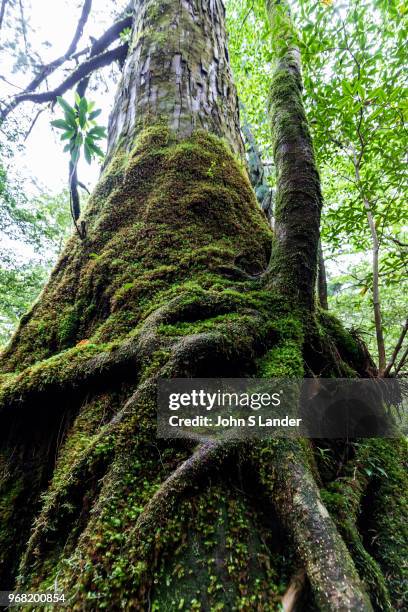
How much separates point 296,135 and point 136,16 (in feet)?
10.4

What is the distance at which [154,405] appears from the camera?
53.3 inches

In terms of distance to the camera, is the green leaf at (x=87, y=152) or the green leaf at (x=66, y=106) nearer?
the green leaf at (x=66, y=106)

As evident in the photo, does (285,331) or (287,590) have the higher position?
(285,331)

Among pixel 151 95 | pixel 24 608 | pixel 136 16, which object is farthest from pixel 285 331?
pixel 136 16

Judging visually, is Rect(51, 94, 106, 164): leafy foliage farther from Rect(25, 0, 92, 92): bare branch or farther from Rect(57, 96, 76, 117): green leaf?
Rect(25, 0, 92, 92): bare branch

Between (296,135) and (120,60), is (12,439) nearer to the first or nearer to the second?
(296,135)

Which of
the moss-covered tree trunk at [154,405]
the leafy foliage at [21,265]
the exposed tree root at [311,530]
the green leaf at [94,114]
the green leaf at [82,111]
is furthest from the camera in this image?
the leafy foliage at [21,265]

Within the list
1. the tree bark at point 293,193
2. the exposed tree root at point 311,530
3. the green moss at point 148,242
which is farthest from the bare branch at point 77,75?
the exposed tree root at point 311,530

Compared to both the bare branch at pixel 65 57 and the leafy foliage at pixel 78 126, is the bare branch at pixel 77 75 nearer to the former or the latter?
the bare branch at pixel 65 57

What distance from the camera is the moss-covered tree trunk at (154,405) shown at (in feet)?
3.34

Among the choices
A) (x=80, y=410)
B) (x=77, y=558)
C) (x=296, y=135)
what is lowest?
(x=77, y=558)

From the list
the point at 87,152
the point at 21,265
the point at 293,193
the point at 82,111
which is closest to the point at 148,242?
the point at 293,193

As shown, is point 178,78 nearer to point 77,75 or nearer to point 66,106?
point 66,106

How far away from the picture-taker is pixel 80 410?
1.60 metres
